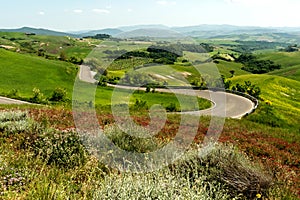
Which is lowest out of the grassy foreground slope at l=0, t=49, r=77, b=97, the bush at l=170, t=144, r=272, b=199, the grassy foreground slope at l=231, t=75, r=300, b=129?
the grassy foreground slope at l=231, t=75, r=300, b=129

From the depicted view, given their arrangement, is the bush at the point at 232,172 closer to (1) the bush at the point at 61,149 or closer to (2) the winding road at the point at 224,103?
(1) the bush at the point at 61,149

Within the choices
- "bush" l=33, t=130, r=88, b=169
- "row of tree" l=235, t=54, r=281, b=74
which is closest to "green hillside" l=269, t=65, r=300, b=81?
"row of tree" l=235, t=54, r=281, b=74

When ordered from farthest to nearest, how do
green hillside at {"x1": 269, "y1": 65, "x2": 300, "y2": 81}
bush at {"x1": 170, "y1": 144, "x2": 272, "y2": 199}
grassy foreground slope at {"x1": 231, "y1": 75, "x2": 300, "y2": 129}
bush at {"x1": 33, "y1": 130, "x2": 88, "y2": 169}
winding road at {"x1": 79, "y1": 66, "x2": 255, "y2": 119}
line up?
green hillside at {"x1": 269, "y1": 65, "x2": 300, "y2": 81}, grassy foreground slope at {"x1": 231, "y1": 75, "x2": 300, "y2": 129}, winding road at {"x1": 79, "y1": 66, "x2": 255, "y2": 119}, bush at {"x1": 33, "y1": 130, "x2": 88, "y2": 169}, bush at {"x1": 170, "y1": 144, "x2": 272, "y2": 199}

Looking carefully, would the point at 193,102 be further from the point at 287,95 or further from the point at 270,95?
the point at 287,95

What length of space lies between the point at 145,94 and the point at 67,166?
5016 centimetres

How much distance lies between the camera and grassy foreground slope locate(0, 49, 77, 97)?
6812 cm

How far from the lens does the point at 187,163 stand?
7.29 meters

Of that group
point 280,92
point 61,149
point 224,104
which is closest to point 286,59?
point 280,92

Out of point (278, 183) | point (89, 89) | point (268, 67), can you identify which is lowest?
point (268, 67)

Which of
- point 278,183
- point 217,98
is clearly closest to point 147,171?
point 278,183

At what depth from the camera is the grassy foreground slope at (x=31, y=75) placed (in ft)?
224

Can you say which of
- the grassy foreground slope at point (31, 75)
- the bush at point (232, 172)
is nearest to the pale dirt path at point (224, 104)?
the grassy foreground slope at point (31, 75)

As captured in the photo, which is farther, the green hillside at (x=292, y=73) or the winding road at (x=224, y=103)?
the green hillside at (x=292, y=73)

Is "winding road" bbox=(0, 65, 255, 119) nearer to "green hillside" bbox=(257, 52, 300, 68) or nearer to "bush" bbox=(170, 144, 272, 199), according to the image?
"bush" bbox=(170, 144, 272, 199)
